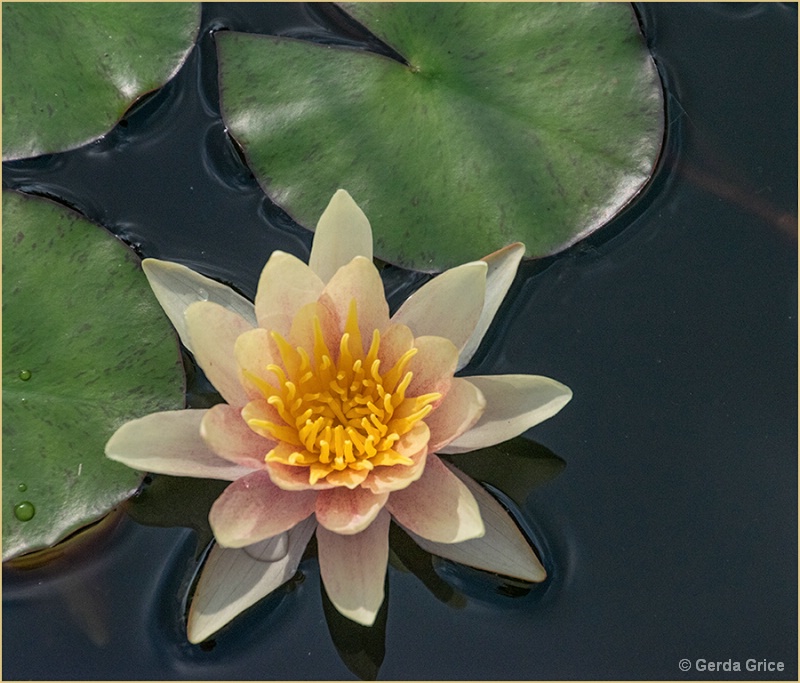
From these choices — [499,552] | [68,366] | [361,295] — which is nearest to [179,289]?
[68,366]

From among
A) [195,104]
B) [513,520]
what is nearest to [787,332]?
[513,520]

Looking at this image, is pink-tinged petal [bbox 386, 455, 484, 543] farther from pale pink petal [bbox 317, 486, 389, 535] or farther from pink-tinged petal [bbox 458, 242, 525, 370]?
pink-tinged petal [bbox 458, 242, 525, 370]

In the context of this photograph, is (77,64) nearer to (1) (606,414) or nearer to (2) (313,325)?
(2) (313,325)

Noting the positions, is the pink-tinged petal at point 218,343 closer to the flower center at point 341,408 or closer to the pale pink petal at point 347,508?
the flower center at point 341,408

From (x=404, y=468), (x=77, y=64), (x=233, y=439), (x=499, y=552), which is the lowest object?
(x=499, y=552)

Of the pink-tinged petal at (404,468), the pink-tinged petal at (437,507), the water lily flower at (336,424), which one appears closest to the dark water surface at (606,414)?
the water lily flower at (336,424)

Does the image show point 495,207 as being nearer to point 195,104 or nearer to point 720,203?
point 720,203

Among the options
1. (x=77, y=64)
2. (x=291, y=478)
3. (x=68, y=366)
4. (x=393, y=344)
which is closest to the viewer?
(x=291, y=478)
